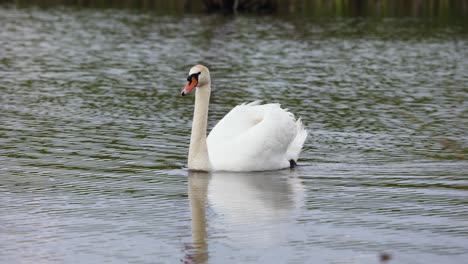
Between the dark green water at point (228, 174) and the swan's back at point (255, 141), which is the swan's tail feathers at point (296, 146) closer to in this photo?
the swan's back at point (255, 141)

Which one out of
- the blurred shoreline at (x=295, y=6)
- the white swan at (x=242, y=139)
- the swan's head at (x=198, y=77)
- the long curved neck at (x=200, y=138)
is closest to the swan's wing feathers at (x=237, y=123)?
the white swan at (x=242, y=139)

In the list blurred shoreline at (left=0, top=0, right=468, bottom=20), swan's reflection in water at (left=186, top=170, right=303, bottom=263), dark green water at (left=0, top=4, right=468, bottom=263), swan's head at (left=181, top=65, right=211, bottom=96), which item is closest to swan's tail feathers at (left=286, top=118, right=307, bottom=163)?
dark green water at (left=0, top=4, right=468, bottom=263)

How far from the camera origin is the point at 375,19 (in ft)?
109

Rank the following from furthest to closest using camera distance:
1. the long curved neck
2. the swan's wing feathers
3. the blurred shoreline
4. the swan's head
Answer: the blurred shoreline → the swan's wing feathers → the swan's head → the long curved neck

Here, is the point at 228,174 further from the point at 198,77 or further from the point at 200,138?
the point at 198,77

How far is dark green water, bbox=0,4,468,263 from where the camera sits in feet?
27.4

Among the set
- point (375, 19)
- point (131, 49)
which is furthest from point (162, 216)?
point (375, 19)

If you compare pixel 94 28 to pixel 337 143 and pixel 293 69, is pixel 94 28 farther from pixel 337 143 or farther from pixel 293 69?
pixel 337 143

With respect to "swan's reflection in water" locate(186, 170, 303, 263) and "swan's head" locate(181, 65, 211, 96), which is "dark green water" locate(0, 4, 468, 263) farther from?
"swan's head" locate(181, 65, 211, 96)

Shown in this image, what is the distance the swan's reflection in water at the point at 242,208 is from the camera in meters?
8.38

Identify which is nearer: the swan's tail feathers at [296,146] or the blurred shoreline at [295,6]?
the swan's tail feathers at [296,146]

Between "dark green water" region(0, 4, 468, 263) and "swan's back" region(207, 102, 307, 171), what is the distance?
164 mm

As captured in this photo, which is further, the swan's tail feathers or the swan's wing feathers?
the swan's tail feathers

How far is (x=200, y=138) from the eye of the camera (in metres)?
11.7
